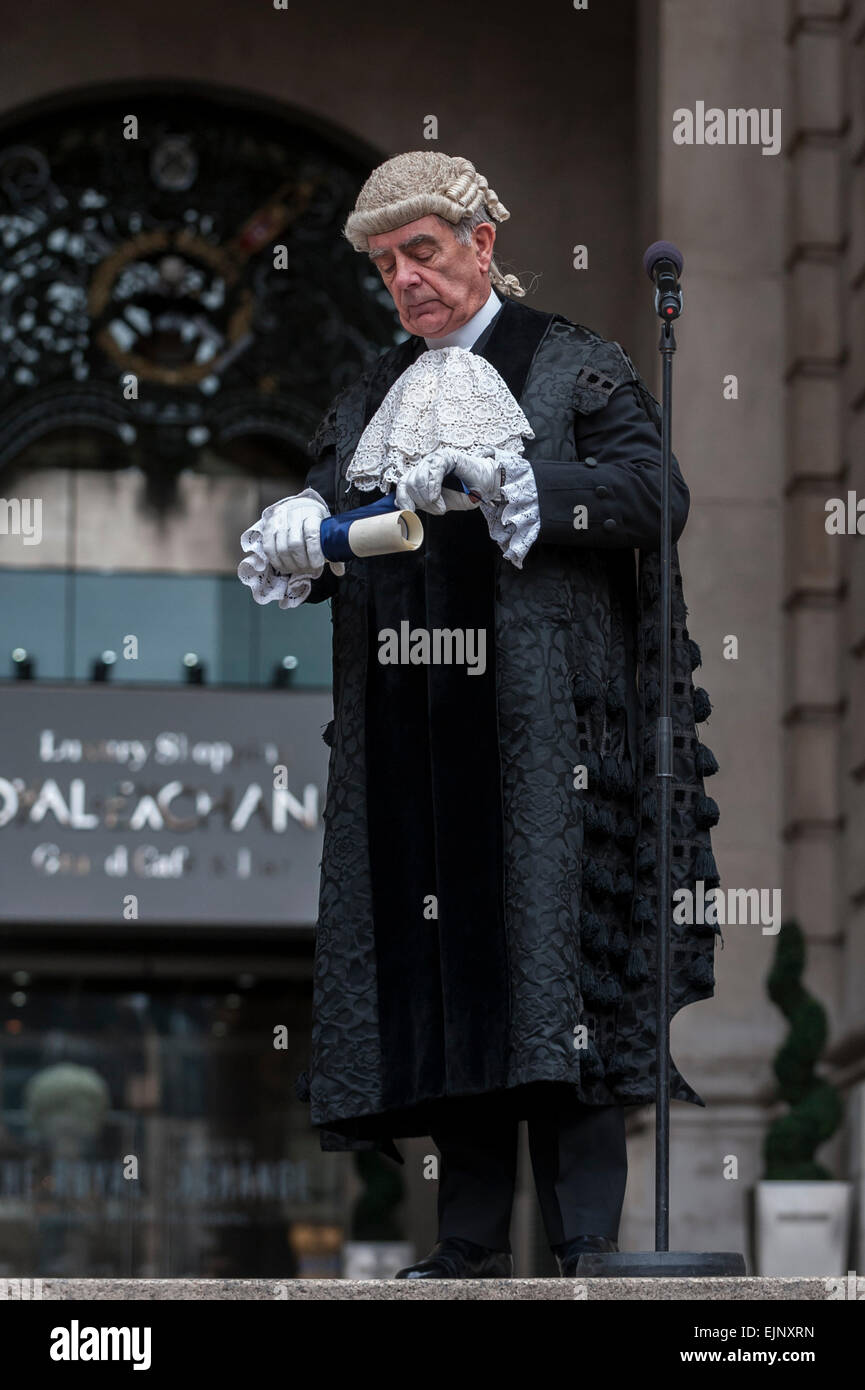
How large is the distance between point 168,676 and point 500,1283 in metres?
12.2

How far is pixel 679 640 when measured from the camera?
5230 mm

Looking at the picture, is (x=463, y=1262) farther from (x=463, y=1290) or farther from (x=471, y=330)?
(x=471, y=330)

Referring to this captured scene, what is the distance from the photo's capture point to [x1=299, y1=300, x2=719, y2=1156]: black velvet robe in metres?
4.95

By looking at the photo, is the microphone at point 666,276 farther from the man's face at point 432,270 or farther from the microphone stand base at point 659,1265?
the microphone stand base at point 659,1265

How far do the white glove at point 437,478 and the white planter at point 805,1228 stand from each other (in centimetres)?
774

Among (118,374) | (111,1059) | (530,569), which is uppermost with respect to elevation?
(118,374)

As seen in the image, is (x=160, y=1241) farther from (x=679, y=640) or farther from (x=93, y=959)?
(x=679, y=640)

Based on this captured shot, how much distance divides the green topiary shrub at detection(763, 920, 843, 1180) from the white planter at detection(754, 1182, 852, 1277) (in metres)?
0.11

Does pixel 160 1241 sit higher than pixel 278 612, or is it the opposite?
pixel 278 612

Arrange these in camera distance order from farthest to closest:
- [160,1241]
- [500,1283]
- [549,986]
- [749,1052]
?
[160,1241] → [749,1052] → [549,986] → [500,1283]

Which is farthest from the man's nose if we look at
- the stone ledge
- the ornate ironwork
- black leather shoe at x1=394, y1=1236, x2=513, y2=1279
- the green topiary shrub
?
the ornate ironwork

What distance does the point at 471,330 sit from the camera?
5.35 meters

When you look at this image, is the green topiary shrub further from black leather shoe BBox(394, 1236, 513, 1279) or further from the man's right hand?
the man's right hand

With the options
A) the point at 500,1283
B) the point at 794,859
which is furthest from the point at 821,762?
the point at 500,1283
